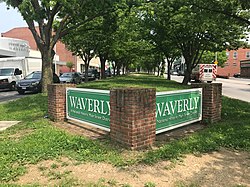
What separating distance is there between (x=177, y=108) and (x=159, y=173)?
2506 millimetres

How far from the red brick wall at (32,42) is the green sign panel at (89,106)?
56.6 meters

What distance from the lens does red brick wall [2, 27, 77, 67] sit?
210 feet

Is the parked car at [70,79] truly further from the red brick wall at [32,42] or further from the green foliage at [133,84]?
the red brick wall at [32,42]

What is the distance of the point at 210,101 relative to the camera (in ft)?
23.7

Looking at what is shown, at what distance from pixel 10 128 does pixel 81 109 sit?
2.02 metres

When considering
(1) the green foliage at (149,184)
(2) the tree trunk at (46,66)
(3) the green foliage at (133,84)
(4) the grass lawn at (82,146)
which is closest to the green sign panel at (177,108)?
(4) the grass lawn at (82,146)

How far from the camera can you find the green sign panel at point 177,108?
575 cm

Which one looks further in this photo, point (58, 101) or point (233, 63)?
point (233, 63)

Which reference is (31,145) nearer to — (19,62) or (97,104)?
(97,104)

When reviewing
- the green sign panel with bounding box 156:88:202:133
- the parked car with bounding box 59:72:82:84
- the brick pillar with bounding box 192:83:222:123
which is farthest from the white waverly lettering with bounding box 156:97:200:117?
the parked car with bounding box 59:72:82:84

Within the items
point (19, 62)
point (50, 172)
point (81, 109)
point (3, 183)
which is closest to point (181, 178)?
point (50, 172)

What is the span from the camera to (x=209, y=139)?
18.6ft

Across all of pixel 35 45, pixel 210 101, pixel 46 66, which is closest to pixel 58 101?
pixel 210 101

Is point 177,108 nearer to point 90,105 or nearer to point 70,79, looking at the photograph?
point 90,105
